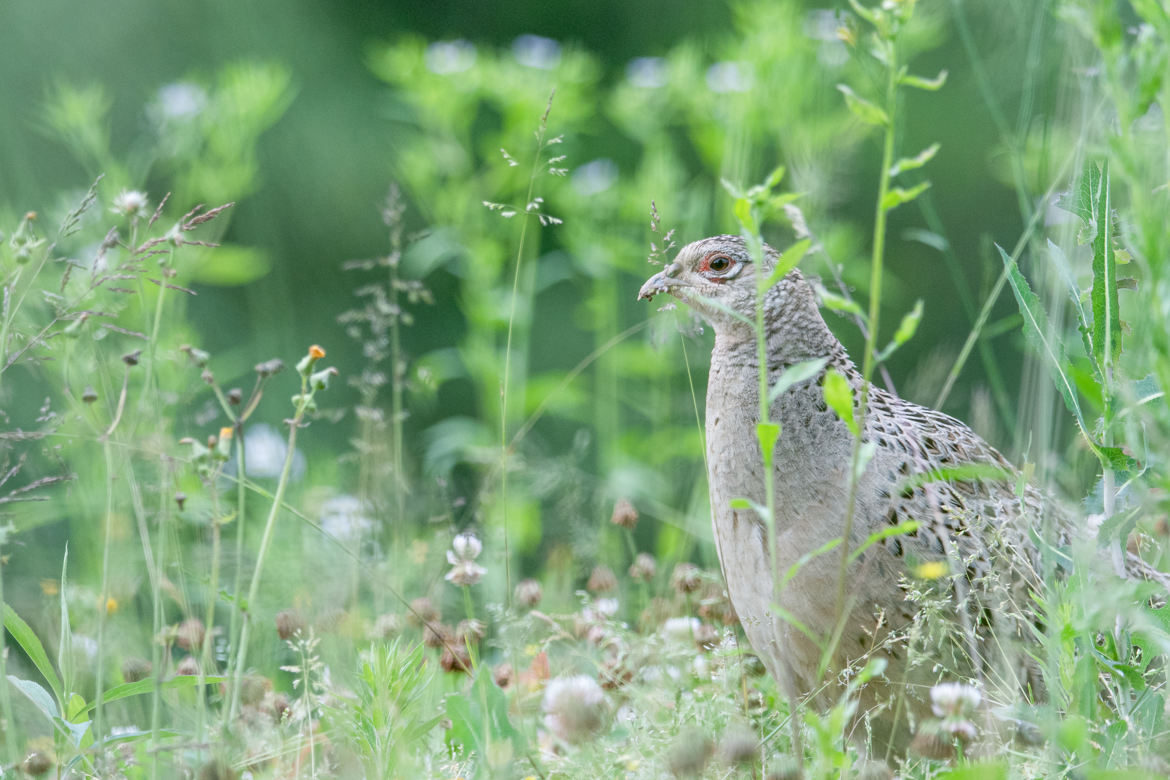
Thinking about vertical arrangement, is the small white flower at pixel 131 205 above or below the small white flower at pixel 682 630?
above

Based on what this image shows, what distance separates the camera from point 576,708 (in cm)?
158

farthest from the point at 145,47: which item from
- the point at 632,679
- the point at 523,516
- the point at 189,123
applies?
the point at 632,679

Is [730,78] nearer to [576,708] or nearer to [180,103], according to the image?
[180,103]

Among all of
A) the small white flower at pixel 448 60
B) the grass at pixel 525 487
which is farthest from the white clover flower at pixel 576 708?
the small white flower at pixel 448 60

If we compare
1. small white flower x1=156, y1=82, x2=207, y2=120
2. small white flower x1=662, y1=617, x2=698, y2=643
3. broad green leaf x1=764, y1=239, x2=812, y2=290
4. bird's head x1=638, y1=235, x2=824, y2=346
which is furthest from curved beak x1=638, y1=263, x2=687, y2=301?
small white flower x1=156, y1=82, x2=207, y2=120

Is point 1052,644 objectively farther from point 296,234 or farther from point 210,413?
point 296,234

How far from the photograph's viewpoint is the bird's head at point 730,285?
250 cm

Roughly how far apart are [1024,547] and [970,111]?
5035 mm

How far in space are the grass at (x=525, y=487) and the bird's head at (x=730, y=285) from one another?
0.13 m

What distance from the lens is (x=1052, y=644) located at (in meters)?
1.61

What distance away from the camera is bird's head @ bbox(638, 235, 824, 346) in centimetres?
250

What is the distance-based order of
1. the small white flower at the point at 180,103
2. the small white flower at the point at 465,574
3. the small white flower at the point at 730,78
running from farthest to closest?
the small white flower at the point at 730,78
the small white flower at the point at 180,103
the small white flower at the point at 465,574

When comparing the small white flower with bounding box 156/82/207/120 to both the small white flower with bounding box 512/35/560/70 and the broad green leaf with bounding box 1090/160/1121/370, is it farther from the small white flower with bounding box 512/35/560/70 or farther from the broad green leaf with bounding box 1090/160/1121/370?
the broad green leaf with bounding box 1090/160/1121/370

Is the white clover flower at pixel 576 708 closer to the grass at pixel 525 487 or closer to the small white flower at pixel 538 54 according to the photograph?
the grass at pixel 525 487
